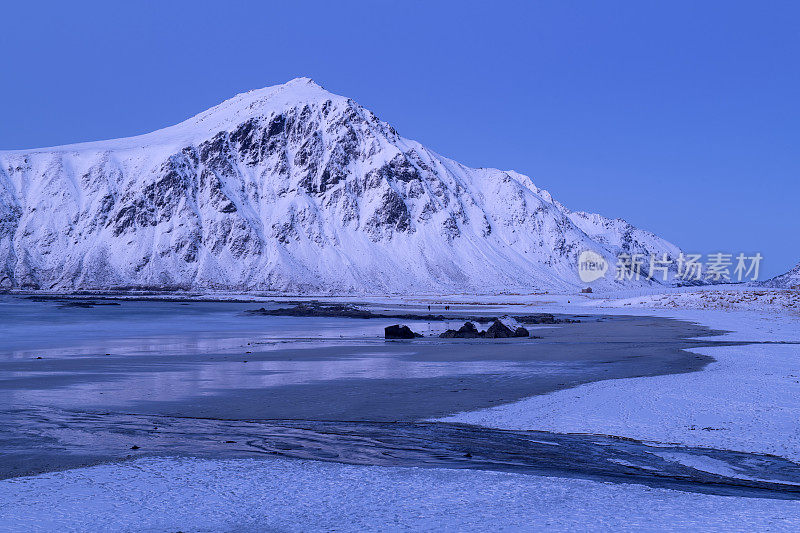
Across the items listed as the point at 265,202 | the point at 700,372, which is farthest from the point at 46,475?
the point at 265,202

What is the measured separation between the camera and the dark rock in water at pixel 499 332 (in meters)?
32.4

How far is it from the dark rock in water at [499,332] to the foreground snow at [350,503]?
83.4 ft

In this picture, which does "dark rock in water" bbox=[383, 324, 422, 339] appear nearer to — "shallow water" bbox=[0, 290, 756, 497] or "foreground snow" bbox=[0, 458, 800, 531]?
"shallow water" bbox=[0, 290, 756, 497]

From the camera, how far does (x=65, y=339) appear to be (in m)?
30.0

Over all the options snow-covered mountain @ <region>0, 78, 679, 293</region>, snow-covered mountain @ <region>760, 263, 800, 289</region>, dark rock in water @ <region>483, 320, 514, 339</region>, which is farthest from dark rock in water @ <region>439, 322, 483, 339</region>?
snow-covered mountain @ <region>0, 78, 679, 293</region>

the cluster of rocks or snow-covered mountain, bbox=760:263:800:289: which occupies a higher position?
snow-covered mountain, bbox=760:263:800:289

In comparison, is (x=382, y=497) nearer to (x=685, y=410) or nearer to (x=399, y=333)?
(x=685, y=410)

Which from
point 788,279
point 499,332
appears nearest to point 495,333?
point 499,332

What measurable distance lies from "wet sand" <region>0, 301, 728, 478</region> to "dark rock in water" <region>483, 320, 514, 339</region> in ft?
8.64

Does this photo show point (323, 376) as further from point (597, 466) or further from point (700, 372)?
point (597, 466)

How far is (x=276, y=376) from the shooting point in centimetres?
1675

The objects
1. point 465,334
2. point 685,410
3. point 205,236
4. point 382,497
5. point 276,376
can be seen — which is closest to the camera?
point 382,497

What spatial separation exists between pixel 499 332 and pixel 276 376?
1762 centimetres

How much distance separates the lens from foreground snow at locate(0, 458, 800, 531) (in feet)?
18.5
